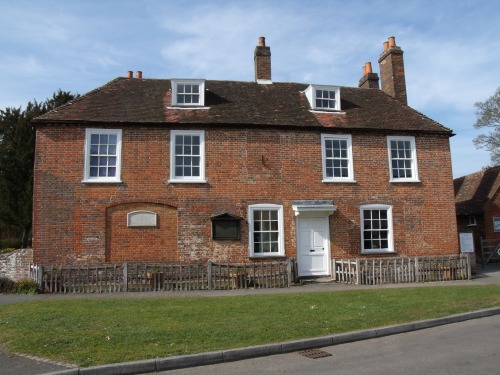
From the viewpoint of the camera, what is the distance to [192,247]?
55.3ft

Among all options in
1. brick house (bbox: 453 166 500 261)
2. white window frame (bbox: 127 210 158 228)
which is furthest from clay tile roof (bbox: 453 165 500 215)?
white window frame (bbox: 127 210 158 228)

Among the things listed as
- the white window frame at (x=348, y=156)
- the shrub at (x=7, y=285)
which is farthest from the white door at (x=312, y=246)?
the shrub at (x=7, y=285)

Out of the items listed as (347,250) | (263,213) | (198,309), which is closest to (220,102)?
(263,213)

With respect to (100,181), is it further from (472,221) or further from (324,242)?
(472,221)

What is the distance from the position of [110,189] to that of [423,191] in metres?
12.8

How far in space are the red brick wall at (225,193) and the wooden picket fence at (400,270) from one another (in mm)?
1529

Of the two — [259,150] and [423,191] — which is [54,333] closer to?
[259,150]

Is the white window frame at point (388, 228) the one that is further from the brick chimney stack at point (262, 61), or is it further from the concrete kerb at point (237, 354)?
the concrete kerb at point (237, 354)

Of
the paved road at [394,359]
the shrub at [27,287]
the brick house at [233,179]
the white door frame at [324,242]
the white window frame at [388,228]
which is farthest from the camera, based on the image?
the white window frame at [388,228]

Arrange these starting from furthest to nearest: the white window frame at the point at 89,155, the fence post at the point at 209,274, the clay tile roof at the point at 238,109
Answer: the clay tile roof at the point at 238,109
the white window frame at the point at 89,155
the fence post at the point at 209,274

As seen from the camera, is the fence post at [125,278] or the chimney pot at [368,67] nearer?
the fence post at [125,278]

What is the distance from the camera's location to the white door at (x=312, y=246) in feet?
57.7

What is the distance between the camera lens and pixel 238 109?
61.5ft

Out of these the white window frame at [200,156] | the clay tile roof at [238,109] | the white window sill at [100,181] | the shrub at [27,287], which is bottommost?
the shrub at [27,287]
